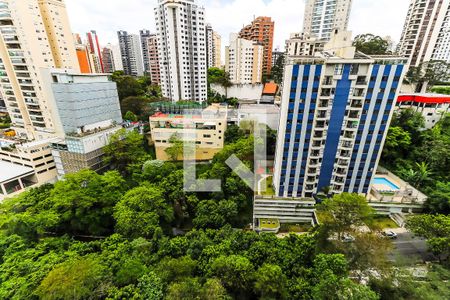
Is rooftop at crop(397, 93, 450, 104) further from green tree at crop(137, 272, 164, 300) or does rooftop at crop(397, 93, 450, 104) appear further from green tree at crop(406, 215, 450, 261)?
green tree at crop(137, 272, 164, 300)

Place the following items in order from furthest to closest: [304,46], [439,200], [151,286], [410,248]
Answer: [304,46] < [439,200] < [410,248] < [151,286]

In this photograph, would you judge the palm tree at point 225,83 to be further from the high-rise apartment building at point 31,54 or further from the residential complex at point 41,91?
the high-rise apartment building at point 31,54

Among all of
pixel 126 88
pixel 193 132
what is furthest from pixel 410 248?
pixel 126 88

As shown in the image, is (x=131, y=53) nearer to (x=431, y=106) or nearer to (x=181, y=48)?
(x=181, y=48)

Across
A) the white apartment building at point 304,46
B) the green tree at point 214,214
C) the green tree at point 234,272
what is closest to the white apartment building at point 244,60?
the white apartment building at point 304,46

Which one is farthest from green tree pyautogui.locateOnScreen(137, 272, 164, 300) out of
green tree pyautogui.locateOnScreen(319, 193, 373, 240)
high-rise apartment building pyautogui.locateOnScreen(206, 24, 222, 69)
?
high-rise apartment building pyautogui.locateOnScreen(206, 24, 222, 69)

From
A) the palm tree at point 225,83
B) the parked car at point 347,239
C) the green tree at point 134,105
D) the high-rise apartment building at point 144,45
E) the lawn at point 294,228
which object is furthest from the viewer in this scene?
the high-rise apartment building at point 144,45
